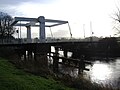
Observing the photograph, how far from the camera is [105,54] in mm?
69438

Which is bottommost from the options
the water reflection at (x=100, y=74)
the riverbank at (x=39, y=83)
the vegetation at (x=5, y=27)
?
the water reflection at (x=100, y=74)

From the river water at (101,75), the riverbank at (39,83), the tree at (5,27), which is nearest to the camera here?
the riverbank at (39,83)

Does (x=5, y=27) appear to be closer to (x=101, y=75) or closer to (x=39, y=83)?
(x=101, y=75)

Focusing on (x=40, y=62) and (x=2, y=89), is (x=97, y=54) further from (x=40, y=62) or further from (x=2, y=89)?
(x=2, y=89)

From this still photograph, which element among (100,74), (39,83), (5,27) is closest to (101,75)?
(100,74)

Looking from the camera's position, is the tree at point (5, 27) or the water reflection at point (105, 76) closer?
the water reflection at point (105, 76)

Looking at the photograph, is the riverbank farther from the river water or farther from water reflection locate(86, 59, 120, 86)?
water reflection locate(86, 59, 120, 86)

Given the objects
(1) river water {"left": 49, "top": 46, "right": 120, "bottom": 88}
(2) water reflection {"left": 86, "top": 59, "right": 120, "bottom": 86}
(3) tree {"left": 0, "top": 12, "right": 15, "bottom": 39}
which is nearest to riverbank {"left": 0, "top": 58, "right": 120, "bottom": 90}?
(1) river water {"left": 49, "top": 46, "right": 120, "bottom": 88}

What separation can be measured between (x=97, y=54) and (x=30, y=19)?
21585 mm

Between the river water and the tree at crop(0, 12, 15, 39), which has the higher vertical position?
the tree at crop(0, 12, 15, 39)

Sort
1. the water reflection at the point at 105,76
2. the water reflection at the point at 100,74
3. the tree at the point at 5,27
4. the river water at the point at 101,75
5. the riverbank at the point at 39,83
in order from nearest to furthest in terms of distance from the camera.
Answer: the riverbank at the point at 39,83, the river water at the point at 101,75, the water reflection at the point at 105,76, the water reflection at the point at 100,74, the tree at the point at 5,27

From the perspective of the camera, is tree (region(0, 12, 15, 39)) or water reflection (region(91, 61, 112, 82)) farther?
tree (region(0, 12, 15, 39))

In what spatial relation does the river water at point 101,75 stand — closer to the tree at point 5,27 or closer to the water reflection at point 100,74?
the water reflection at point 100,74

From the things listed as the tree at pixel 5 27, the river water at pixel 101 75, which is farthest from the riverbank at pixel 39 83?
the tree at pixel 5 27
